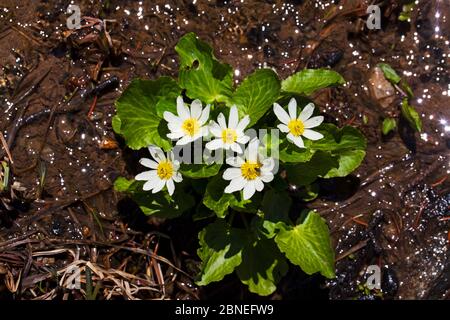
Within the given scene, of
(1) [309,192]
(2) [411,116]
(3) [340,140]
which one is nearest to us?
(3) [340,140]

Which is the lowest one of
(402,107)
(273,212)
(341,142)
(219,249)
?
(219,249)

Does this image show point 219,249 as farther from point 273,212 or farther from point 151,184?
point 151,184

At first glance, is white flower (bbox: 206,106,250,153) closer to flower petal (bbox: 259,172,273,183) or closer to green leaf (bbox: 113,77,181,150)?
flower petal (bbox: 259,172,273,183)

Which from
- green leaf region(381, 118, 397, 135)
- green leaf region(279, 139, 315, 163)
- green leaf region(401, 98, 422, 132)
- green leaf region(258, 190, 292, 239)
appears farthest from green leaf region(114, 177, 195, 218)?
green leaf region(401, 98, 422, 132)

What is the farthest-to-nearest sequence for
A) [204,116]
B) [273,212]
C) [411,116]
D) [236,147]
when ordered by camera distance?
[411,116], [273,212], [204,116], [236,147]

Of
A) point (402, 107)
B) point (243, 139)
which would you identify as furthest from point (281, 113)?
point (402, 107)

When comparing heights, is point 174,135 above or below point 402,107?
above
